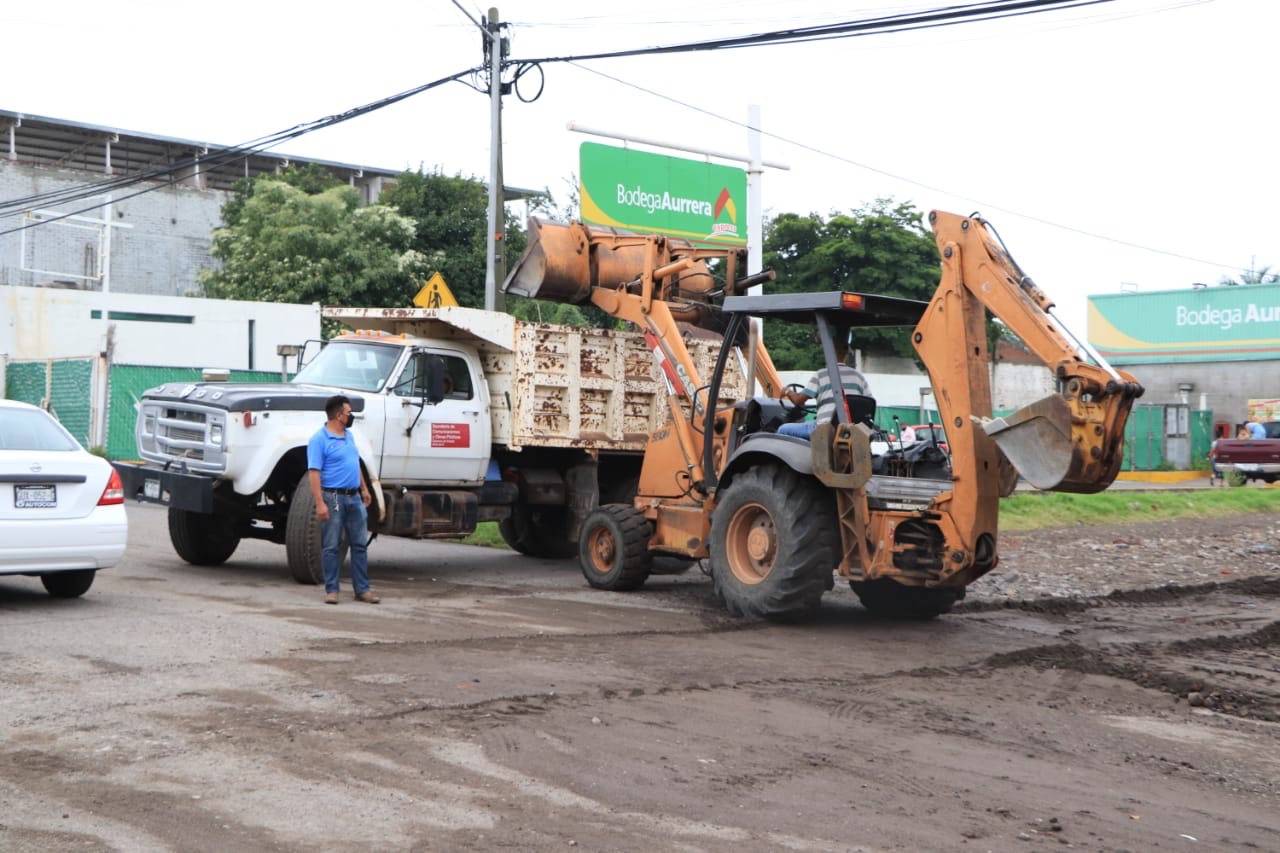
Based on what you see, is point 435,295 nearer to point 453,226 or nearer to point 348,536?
point 348,536

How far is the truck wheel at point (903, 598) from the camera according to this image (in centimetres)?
1166

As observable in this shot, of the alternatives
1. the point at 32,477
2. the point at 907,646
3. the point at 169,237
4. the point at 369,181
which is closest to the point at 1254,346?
the point at 369,181

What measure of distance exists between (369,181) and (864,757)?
55.6m

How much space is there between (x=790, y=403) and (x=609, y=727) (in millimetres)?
5932

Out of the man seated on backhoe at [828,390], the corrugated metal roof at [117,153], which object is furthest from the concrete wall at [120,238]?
the man seated on backhoe at [828,390]

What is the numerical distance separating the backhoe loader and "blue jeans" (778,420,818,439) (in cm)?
18

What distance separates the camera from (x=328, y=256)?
39281 mm

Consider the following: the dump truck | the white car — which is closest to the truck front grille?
the dump truck

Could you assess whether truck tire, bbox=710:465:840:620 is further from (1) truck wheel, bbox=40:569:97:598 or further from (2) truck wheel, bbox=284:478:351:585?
(1) truck wheel, bbox=40:569:97:598

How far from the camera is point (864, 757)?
658cm

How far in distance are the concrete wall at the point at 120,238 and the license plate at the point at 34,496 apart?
120ft

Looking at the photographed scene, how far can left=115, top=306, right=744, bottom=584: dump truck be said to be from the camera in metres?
12.7

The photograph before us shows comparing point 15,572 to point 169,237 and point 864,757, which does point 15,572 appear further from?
point 169,237

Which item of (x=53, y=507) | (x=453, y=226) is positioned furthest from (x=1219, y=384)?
(x=53, y=507)
